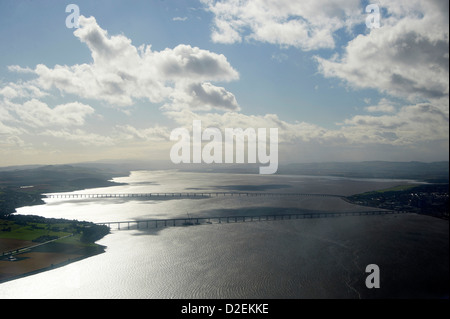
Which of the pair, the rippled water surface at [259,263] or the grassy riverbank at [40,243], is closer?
the rippled water surface at [259,263]

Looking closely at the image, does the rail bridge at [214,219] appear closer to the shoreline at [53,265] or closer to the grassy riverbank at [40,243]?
the grassy riverbank at [40,243]

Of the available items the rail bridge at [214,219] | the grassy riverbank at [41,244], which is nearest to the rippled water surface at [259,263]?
the grassy riverbank at [41,244]

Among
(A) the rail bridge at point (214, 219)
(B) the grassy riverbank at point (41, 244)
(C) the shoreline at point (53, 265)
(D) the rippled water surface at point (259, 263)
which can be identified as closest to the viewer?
(D) the rippled water surface at point (259, 263)

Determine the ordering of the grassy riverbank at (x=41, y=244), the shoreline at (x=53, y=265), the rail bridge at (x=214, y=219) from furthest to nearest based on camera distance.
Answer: the rail bridge at (x=214, y=219), the grassy riverbank at (x=41, y=244), the shoreline at (x=53, y=265)

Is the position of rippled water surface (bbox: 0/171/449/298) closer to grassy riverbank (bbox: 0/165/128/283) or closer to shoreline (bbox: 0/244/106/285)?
shoreline (bbox: 0/244/106/285)

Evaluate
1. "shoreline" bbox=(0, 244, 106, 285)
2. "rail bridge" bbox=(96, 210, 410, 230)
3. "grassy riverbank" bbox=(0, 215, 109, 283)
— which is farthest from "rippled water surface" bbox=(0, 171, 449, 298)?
"rail bridge" bbox=(96, 210, 410, 230)

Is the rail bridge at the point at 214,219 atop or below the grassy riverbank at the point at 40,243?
below

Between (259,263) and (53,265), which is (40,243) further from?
(259,263)

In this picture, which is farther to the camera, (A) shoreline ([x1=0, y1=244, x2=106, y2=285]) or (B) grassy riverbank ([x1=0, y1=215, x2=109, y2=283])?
(B) grassy riverbank ([x1=0, y1=215, x2=109, y2=283])
